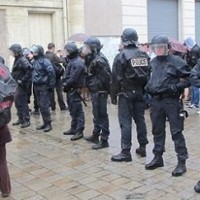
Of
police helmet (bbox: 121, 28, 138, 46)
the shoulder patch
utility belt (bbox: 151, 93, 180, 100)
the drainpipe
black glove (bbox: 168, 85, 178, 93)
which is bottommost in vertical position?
utility belt (bbox: 151, 93, 180, 100)

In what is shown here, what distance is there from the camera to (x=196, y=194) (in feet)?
16.1

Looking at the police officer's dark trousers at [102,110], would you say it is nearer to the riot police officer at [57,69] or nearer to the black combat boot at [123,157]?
the black combat boot at [123,157]

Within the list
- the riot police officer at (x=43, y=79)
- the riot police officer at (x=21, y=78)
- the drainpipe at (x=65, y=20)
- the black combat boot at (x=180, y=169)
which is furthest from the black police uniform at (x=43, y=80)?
the drainpipe at (x=65, y=20)

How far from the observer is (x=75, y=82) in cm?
774

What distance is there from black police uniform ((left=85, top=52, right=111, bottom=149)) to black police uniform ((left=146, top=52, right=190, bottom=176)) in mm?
1456

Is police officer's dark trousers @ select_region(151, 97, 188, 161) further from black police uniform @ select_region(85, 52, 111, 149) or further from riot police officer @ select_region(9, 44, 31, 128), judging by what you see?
riot police officer @ select_region(9, 44, 31, 128)

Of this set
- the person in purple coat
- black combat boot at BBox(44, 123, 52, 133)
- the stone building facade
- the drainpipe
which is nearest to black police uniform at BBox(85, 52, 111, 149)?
black combat boot at BBox(44, 123, 52, 133)

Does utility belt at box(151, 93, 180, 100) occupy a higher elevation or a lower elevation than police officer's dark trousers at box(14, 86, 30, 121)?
higher

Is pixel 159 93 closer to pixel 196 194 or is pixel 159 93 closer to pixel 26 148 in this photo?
pixel 196 194

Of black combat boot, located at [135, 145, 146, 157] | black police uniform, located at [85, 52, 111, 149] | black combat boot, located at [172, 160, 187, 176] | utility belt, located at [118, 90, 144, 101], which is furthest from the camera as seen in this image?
black police uniform, located at [85, 52, 111, 149]

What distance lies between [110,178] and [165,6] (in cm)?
1563

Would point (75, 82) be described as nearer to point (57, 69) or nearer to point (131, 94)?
point (131, 94)

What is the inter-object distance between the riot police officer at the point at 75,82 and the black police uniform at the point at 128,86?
5.16 feet

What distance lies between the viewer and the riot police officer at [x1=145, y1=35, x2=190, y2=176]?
548 centimetres
